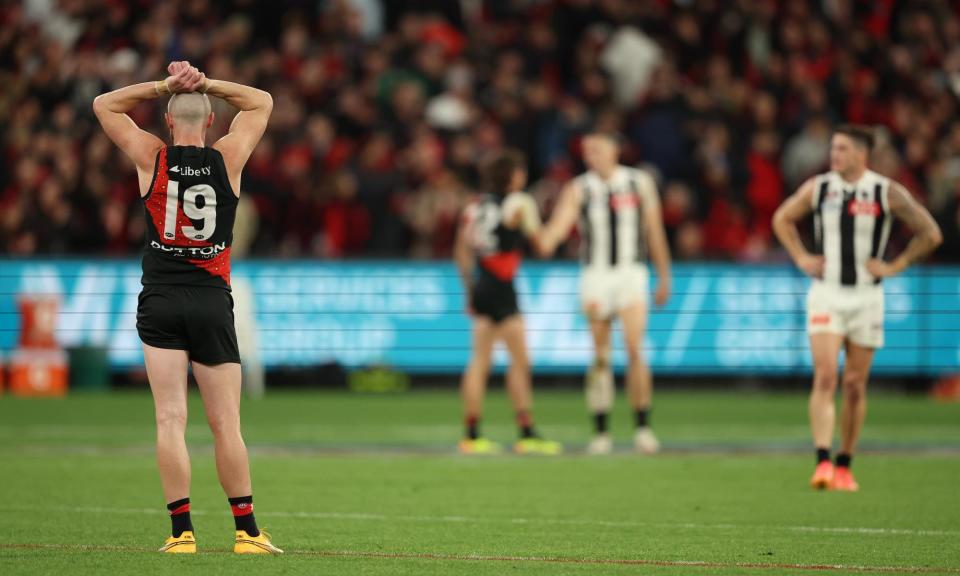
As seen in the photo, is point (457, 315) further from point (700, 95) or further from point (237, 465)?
point (237, 465)

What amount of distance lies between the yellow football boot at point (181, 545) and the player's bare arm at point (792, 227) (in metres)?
5.53

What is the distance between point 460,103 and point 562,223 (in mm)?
9840

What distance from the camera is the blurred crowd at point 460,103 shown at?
77.1ft

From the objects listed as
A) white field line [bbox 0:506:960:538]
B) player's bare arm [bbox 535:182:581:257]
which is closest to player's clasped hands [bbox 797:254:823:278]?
white field line [bbox 0:506:960:538]

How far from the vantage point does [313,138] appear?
79.2 feet

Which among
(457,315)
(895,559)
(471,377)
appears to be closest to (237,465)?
(895,559)

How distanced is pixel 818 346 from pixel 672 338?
415 inches

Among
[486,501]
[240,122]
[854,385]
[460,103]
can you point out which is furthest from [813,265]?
[460,103]

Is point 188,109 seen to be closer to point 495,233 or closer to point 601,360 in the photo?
point 495,233

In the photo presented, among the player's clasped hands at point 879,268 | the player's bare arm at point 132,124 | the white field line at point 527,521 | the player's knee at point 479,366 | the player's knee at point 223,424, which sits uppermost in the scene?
the player's bare arm at point 132,124

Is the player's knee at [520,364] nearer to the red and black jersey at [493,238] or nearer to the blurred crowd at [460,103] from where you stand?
the red and black jersey at [493,238]

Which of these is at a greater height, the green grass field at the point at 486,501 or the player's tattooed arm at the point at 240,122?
the player's tattooed arm at the point at 240,122

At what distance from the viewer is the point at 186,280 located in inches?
322

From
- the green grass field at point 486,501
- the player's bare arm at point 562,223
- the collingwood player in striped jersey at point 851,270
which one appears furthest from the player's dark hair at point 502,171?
the collingwood player in striped jersey at point 851,270
